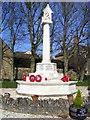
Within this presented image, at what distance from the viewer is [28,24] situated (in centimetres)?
2447

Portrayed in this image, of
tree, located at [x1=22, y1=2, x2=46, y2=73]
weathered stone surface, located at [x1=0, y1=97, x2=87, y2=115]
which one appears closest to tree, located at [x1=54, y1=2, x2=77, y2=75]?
tree, located at [x1=22, y1=2, x2=46, y2=73]

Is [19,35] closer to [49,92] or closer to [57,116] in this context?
[49,92]

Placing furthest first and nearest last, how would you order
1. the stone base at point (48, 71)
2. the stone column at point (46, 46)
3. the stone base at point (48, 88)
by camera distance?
the stone column at point (46, 46), the stone base at point (48, 71), the stone base at point (48, 88)

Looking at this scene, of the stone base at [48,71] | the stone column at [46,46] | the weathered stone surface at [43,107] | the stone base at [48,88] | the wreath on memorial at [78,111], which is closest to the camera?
the wreath on memorial at [78,111]

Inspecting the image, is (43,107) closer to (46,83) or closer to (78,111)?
(78,111)

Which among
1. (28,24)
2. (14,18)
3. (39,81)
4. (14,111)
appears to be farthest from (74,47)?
(14,111)

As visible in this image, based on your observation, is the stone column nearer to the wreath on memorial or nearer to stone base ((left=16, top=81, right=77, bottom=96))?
stone base ((left=16, top=81, right=77, bottom=96))

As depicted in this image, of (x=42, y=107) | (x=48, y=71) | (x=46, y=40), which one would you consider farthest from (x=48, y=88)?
Answer: (x=46, y=40)

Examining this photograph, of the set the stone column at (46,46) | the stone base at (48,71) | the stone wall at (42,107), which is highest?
the stone column at (46,46)

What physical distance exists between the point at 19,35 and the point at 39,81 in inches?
544

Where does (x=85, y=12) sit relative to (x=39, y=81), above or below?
above

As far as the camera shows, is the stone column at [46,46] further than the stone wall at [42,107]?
Yes

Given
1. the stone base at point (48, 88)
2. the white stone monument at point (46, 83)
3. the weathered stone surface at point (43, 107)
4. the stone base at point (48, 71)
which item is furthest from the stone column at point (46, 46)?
the weathered stone surface at point (43, 107)

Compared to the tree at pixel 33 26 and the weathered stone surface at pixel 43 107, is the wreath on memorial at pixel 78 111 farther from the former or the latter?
the tree at pixel 33 26
